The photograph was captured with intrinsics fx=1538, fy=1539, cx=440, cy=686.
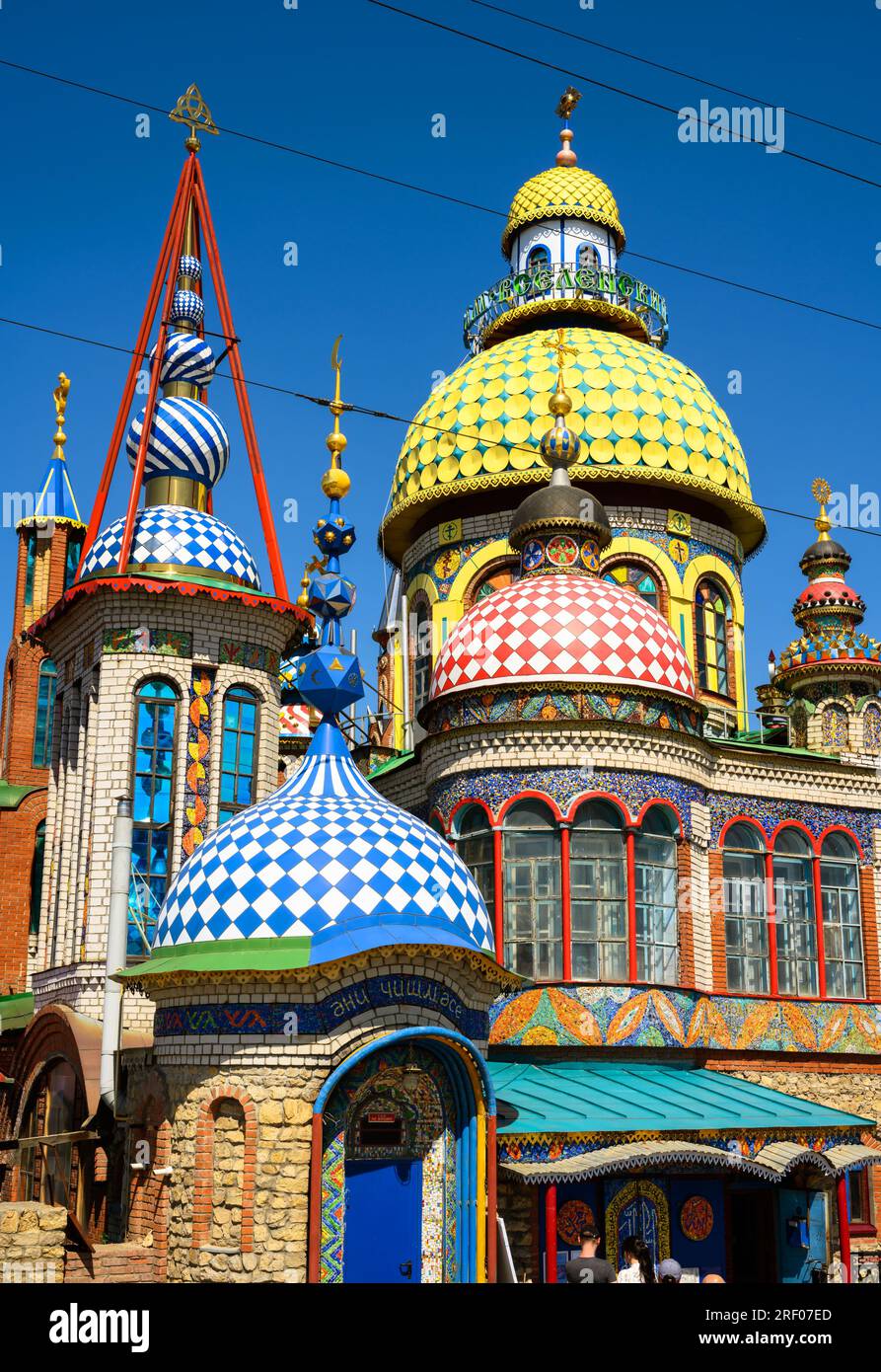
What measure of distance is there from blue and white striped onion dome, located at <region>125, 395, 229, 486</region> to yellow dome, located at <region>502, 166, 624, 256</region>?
10.6m

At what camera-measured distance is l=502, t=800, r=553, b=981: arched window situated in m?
18.8

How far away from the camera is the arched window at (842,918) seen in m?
21.4

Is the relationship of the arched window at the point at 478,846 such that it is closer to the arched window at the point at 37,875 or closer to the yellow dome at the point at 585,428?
the yellow dome at the point at 585,428

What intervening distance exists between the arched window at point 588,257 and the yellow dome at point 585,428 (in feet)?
7.79

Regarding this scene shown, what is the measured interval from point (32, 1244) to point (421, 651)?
14.9 meters

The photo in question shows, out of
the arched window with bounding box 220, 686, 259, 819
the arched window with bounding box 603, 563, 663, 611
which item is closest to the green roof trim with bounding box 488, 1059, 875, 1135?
the arched window with bounding box 220, 686, 259, 819

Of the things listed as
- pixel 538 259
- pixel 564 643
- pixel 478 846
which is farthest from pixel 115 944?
pixel 538 259

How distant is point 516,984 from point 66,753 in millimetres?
7177

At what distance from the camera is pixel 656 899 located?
19.4 metres

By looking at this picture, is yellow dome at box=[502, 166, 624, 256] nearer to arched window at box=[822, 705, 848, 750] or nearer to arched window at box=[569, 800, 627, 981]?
arched window at box=[822, 705, 848, 750]

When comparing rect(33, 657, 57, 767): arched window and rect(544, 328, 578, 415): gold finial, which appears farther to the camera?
rect(33, 657, 57, 767): arched window

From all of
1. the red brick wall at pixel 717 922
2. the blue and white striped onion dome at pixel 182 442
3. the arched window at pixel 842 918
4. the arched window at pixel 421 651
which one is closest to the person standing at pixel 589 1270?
the red brick wall at pixel 717 922
